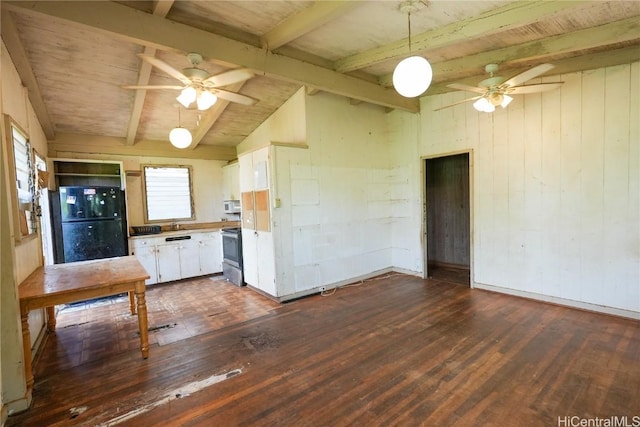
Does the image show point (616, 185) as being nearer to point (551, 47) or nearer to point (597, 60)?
point (597, 60)

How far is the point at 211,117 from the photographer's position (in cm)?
504

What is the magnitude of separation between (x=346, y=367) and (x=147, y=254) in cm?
418

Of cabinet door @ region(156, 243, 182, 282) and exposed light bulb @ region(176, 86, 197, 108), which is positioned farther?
cabinet door @ region(156, 243, 182, 282)

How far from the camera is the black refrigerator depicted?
4555 mm

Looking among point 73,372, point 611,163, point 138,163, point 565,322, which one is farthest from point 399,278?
point 138,163

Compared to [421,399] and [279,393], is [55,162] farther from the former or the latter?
[421,399]

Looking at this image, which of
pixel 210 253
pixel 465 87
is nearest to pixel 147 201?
pixel 210 253

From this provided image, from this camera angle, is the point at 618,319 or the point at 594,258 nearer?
the point at 618,319

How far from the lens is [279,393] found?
7.75 feet

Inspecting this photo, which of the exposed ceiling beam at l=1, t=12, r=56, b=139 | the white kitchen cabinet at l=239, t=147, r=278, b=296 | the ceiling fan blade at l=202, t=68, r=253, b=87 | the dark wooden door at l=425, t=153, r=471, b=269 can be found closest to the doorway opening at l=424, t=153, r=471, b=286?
the dark wooden door at l=425, t=153, r=471, b=269

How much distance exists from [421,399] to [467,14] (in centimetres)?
345

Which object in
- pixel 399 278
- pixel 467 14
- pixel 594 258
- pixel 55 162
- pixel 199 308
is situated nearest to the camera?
pixel 467 14

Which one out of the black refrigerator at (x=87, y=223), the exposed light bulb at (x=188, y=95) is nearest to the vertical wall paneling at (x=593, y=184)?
the exposed light bulb at (x=188, y=95)

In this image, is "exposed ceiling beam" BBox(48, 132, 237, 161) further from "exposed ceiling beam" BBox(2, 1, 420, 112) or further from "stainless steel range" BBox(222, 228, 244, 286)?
"exposed ceiling beam" BBox(2, 1, 420, 112)
